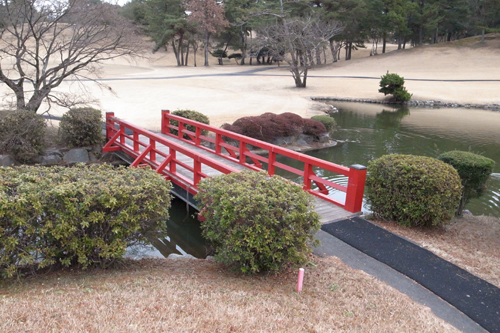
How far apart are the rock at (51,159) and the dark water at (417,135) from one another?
27.0 ft

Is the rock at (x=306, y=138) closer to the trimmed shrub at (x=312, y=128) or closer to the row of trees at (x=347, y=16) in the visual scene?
the trimmed shrub at (x=312, y=128)

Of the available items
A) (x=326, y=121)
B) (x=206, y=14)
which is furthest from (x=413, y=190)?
(x=206, y=14)

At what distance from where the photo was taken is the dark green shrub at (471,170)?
7965 millimetres

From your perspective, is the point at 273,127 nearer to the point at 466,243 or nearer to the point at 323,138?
the point at 323,138

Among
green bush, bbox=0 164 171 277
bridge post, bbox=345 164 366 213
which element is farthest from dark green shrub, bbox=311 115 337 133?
green bush, bbox=0 164 171 277

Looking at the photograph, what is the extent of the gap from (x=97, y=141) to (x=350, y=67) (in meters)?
43.8

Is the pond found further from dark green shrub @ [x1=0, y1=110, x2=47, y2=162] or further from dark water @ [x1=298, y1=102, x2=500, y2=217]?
dark green shrub @ [x1=0, y1=110, x2=47, y2=162]

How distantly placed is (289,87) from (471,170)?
94.5 ft

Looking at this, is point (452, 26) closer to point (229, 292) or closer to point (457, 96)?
point (457, 96)

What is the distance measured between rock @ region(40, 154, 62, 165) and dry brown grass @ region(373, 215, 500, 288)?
9822mm

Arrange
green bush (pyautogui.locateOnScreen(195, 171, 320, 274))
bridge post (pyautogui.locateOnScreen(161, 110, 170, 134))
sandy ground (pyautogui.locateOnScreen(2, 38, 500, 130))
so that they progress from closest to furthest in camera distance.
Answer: green bush (pyautogui.locateOnScreen(195, 171, 320, 274))
bridge post (pyautogui.locateOnScreen(161, 110, 170, 134))
sandy ground (pyautogui.locateOnScreen(2, 38, 500, 130))

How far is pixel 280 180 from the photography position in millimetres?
5539

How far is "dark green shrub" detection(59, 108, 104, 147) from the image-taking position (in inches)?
505

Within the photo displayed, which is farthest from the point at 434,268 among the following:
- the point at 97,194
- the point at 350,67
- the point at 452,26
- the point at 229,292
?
the point at 452,26
